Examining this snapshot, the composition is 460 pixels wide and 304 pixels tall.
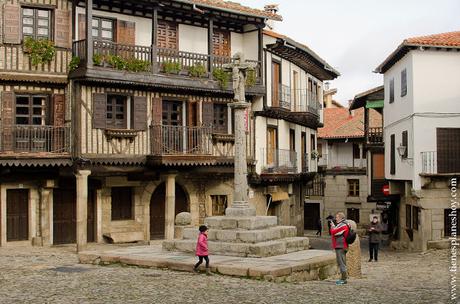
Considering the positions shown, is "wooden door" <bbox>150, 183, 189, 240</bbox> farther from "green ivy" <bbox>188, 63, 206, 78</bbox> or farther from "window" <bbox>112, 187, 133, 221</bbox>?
"green ivy" <bbox>188, 63, 206, 78</bbox>

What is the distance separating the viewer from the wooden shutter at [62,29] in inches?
947

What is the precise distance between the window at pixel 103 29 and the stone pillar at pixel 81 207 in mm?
5075

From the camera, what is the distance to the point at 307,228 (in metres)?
50.7

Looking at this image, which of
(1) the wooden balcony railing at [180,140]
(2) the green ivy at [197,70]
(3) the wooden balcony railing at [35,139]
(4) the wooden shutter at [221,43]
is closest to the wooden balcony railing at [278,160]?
(1) the wooden balcony railing at [180,140]

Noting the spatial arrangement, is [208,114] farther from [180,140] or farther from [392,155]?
[392,155]

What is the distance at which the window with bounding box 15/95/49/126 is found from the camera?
77.6 feet

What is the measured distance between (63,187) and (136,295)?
13.5 metres

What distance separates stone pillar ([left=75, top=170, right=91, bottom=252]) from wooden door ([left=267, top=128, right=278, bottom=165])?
411 inches

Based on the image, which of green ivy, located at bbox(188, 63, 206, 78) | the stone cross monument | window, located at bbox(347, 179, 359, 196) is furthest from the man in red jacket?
window, located at bbox(347, 179, 359, 196)

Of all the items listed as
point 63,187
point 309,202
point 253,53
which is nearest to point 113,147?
point 63,187

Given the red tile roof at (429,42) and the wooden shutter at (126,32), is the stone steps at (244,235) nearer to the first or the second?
the wooden shutter at (126,32)

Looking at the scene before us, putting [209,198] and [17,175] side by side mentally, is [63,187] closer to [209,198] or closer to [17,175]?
[17,175]

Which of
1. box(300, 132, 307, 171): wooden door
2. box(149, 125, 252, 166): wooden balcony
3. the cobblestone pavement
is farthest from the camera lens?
box(300, 132, 307, 171): wooden door

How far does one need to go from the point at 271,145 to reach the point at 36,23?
12838 mm
